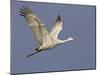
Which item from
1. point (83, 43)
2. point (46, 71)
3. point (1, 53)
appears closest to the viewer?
point (1, 53)

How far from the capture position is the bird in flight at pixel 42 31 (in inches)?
98.2

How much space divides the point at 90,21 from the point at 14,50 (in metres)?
0.89

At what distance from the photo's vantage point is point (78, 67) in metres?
2.71

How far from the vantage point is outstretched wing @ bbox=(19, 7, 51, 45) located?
8.15ft

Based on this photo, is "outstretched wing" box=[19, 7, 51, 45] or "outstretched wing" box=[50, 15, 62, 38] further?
"outstretched wing" box=[50, 15, 62, 38]

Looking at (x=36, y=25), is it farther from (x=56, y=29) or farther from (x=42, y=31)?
(x=56, y=29)

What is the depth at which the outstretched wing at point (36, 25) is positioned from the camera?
2483mm

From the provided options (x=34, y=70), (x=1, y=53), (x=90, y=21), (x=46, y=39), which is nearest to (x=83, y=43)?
(x=90, y=21)

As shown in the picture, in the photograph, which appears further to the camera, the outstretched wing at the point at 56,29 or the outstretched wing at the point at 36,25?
the outstretched wing at the point at 56,29

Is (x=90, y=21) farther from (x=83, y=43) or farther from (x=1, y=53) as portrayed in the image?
(x=1, y=53)

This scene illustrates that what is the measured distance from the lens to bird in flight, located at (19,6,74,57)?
98.2 inches

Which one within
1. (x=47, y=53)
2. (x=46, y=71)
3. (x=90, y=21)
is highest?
(x=90, y=21)

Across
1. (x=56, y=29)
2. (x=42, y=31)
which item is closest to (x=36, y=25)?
(x=42, y=31)

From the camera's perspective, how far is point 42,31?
2549 millimetres
